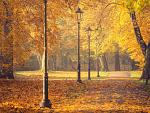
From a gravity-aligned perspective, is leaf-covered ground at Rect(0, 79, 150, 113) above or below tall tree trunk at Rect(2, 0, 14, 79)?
below

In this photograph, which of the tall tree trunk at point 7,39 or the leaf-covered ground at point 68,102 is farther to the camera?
the tall tree trunk at point 7,39

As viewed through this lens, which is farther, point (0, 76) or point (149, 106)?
point (0, 76)

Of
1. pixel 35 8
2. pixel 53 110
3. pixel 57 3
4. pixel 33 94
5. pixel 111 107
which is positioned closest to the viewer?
pixel 53 110

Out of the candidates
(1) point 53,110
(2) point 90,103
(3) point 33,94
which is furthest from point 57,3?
(1) point 53,110

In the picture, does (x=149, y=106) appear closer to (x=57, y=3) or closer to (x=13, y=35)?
(x=13, y=35)

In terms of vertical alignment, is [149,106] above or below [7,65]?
below

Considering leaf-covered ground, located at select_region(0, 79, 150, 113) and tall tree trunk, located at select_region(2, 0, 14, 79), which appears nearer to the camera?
leaf-covered ground, located at select_region(0, 79, 150, 113)

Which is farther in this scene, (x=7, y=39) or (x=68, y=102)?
(x=7, y=39)

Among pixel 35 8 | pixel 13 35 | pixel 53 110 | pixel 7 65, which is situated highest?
pixel 35 8

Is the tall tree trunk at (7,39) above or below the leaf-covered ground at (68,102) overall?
above

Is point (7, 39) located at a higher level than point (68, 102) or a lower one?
higher

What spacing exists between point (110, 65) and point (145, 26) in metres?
52.0

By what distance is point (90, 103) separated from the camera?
62.2 feet

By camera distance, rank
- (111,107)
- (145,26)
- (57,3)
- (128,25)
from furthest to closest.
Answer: (128,25) → (145,26) → (57,3) → (111,107)
